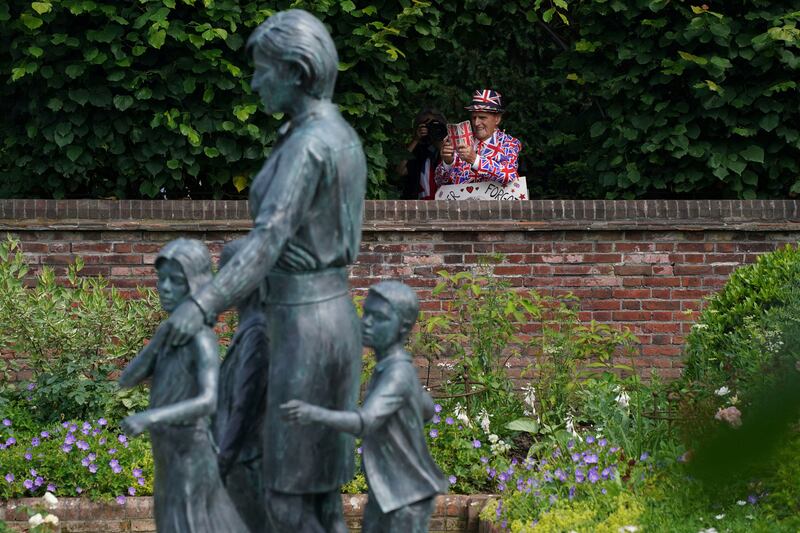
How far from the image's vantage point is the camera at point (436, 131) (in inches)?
333

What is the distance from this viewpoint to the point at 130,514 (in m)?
5.70

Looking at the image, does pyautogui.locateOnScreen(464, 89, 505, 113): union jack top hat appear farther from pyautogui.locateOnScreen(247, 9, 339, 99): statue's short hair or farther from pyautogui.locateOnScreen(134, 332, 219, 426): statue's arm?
pyautogui.locateOnScreen(134, 332, 219, 426): statue's arm

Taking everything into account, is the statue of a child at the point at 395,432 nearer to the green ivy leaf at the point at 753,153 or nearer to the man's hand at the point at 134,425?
the man's hand at the point at 134,425

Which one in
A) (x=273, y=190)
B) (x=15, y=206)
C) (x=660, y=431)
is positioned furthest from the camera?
(x=15, y=206)

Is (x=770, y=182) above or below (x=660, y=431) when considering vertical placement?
above

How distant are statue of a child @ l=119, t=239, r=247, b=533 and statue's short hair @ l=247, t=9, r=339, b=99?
22.3 inches

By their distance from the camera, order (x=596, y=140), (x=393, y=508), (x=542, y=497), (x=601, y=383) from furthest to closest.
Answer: (x=596, y=140) → (x=601, y=383) → (x=542, y=497) → (x=393, y=508)

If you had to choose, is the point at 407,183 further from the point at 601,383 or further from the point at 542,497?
the point at 542,497

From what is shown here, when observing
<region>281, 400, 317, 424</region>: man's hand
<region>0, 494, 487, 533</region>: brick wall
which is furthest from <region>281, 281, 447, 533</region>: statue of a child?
<region>0, 494, 487, 533</region>: brick wall

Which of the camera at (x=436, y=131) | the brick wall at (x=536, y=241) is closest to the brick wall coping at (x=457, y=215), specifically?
the brick wall at (x=536, y=241)

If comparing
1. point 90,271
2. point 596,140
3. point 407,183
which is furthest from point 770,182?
point 90,271

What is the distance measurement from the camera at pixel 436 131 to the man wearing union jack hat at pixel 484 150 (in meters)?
0.41

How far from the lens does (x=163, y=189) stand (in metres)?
8.26

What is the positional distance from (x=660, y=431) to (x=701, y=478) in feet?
17.6
